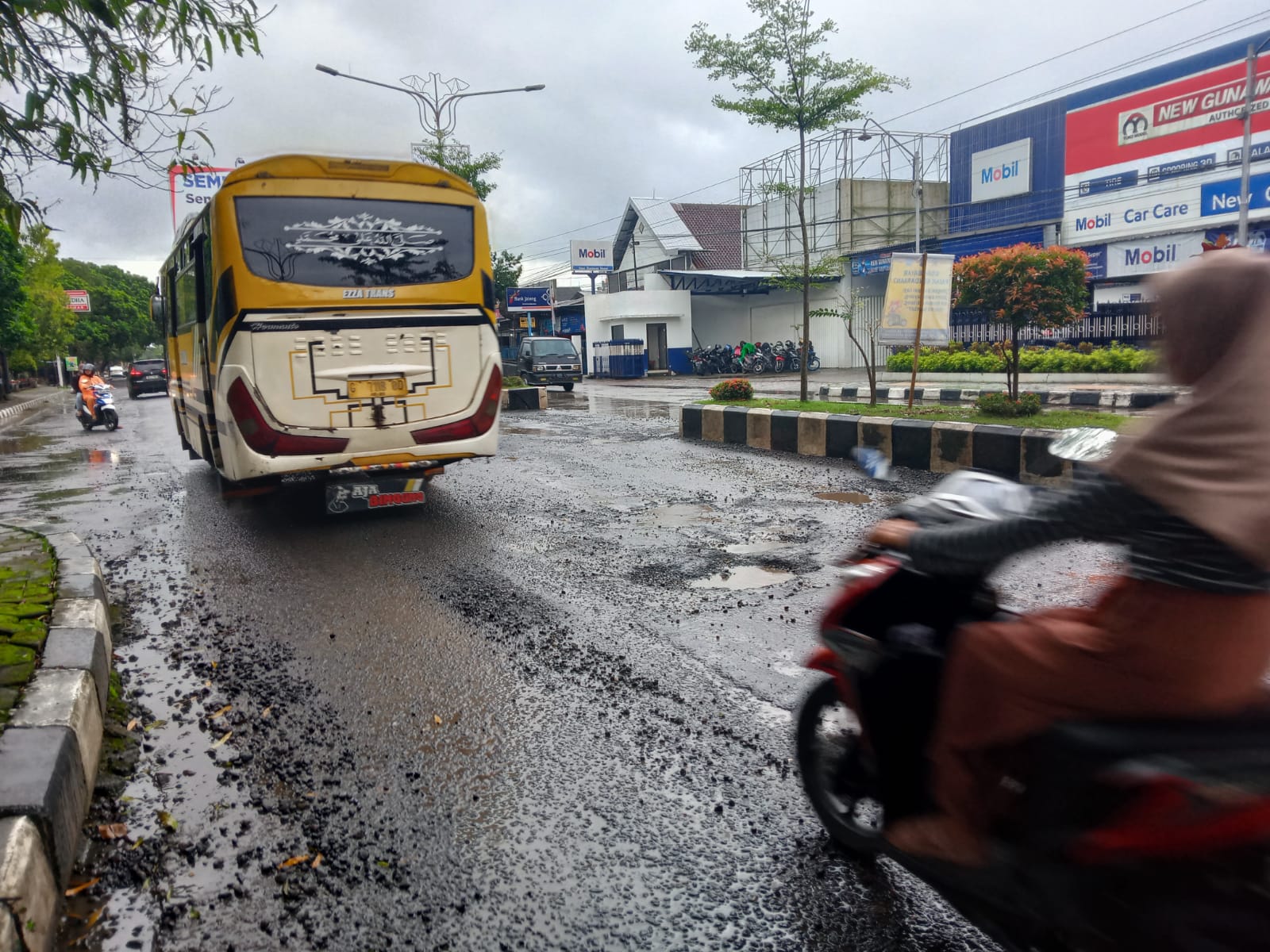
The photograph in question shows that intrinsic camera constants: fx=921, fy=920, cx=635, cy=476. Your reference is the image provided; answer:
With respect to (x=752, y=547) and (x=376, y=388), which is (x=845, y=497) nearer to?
(x=752, y=547)

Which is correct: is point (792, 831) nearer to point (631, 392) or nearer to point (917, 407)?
point (917, 407)

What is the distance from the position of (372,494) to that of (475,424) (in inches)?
43.8

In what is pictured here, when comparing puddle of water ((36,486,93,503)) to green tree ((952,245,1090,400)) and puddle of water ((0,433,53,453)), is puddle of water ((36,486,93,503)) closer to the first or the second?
puddle of water ((0,433,53,453))

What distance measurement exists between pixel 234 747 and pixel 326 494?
14.8ft

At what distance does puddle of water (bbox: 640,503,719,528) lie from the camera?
7.84 m

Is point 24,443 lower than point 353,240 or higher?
lower

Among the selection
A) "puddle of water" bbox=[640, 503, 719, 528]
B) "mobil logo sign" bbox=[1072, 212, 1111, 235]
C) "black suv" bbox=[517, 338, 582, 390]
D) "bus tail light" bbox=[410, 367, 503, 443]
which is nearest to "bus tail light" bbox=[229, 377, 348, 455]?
"bus tail light" bbox=[410, 367, 503, 443]

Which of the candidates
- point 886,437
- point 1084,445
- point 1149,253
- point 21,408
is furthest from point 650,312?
point 1084,445

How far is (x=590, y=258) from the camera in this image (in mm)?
45188

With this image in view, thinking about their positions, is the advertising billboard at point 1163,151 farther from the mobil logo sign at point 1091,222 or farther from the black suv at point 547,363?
the black suv at point 547,363

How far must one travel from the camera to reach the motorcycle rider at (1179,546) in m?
1.68

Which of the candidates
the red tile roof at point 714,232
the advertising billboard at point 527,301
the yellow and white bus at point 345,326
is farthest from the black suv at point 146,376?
the yellow and white bus at point 345,326

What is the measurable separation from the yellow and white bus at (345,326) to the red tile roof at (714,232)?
3633 cm

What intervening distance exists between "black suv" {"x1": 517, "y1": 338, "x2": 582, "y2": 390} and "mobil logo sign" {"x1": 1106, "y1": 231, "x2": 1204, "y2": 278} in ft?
54.7
